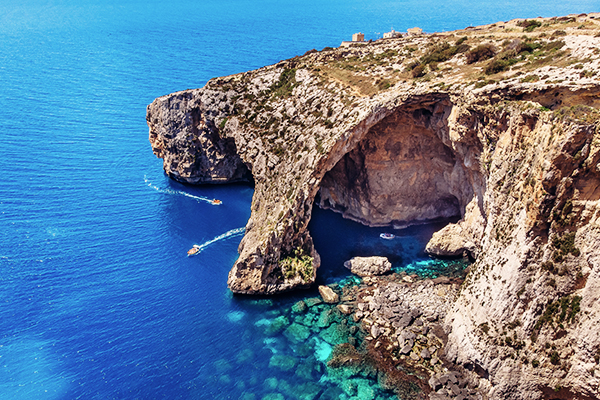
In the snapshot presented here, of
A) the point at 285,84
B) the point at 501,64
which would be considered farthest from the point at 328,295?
the point at 285,84

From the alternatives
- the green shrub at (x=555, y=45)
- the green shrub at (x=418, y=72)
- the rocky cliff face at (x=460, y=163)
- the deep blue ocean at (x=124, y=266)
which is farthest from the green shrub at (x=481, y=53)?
the deep blue ocean at (x=124, y=266)

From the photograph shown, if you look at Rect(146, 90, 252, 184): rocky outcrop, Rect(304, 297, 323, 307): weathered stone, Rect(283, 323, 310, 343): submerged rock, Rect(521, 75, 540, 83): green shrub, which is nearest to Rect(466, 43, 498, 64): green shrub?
Rect(521, 75, 540, 83): green shrub

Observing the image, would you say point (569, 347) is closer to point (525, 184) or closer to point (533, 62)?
point (525, 184)

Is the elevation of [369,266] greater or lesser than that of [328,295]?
greater

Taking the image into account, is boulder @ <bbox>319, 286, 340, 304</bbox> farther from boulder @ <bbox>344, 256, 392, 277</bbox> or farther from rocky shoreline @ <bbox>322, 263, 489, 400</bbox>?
boulder @ <bbox>344, 256, 392, 277</bbox>

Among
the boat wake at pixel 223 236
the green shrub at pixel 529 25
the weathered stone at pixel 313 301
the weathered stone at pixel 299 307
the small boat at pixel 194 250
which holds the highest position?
the green shrub at pixel 529 25

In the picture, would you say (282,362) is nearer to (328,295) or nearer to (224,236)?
(328,295)

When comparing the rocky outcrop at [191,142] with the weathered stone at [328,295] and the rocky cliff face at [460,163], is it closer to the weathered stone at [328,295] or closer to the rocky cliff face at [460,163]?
the rocky cliff face at [460,163]
